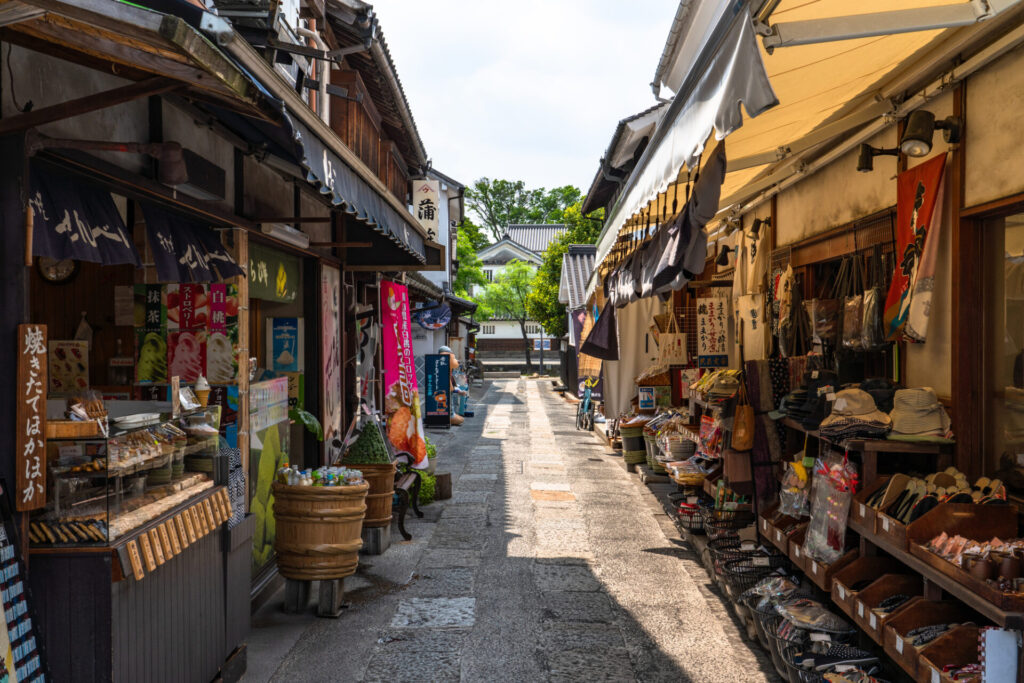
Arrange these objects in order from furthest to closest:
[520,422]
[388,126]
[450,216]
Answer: [450,216] < [520,422] < [388,126]

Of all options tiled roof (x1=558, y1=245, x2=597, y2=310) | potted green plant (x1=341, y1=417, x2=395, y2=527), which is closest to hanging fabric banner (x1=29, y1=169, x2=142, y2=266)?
potted green plant (x1=341, y1=417, x2=395, y2=527)

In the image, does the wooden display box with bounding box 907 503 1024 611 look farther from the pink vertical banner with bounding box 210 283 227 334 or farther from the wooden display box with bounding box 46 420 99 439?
the pink vertical banner with bounding box 210 283 227 334

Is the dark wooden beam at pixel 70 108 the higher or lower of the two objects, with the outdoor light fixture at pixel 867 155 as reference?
lower

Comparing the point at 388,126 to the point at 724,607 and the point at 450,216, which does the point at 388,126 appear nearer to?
the point at 724,607

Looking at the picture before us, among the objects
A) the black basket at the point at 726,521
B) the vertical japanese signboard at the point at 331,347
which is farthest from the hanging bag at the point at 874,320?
the vertical japanese signboard at the point at 331,347

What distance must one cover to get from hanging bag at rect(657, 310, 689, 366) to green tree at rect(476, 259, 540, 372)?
3538 centimetres

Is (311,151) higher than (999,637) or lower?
higher

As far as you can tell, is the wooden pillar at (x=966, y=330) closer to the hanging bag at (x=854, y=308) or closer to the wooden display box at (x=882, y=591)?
the wooden display box at (x=882, y=591)

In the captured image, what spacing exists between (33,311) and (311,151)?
344 cm

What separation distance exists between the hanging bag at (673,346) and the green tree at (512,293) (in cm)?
3538

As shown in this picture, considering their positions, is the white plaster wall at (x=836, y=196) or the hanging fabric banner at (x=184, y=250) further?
the white plaster wall at (x=836, y=196)

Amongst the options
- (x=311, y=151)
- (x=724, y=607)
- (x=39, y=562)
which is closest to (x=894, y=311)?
(x=724, y=607)

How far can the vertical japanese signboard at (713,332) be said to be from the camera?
32.4ft

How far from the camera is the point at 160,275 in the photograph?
16.7 feet
